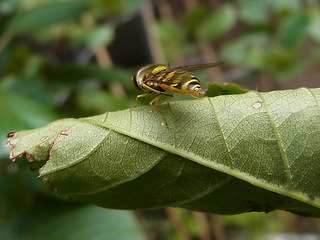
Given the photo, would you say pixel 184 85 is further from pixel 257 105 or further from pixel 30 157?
pixel 30 157

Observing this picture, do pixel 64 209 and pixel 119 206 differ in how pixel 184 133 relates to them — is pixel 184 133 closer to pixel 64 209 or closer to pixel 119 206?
pixel 119 206

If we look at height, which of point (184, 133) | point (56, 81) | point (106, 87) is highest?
point (184, 133)

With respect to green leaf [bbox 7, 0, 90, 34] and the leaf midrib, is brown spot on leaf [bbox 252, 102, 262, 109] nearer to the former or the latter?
the leaf midrib

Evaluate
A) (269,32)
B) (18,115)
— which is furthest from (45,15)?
(269,32)

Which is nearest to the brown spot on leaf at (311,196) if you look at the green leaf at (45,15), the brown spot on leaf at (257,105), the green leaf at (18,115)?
the brown spot on leaf at (257,105)

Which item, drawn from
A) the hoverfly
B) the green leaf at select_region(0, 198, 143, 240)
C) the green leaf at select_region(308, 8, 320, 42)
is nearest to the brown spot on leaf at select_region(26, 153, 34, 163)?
the hoverfly

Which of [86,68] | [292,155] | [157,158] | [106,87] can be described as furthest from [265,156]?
[106,87]
